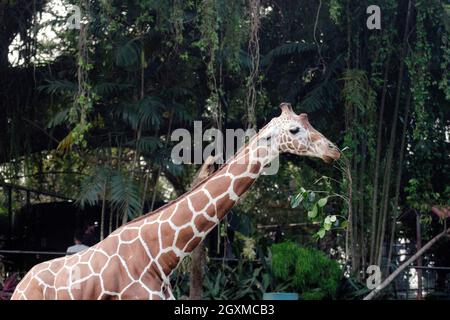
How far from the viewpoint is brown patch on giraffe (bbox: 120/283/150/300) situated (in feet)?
18.4

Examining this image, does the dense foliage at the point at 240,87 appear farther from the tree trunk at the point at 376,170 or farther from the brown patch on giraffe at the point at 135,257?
the brown patch on giraffe at the point at 135,257

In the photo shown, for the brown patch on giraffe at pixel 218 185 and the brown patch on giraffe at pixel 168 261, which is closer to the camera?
the brown patch on giraffe at pixel 168 261

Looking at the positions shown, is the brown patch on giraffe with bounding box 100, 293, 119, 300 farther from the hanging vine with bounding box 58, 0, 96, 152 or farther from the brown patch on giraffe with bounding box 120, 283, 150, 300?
the hanging vine with bounding box 58, 0, 96, 152

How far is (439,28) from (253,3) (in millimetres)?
2444

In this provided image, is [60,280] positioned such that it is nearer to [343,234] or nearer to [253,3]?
[253,3]

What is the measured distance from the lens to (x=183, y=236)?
5863 mm

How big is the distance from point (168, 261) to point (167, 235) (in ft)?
0.57

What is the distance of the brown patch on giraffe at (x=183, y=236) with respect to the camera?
5848 mm

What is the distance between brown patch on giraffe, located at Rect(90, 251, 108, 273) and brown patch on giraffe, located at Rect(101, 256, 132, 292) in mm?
46

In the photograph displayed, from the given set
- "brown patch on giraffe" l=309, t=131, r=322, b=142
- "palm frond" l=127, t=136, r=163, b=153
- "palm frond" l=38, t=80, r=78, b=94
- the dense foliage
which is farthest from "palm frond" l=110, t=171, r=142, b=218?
"brown patch on giraffe" l=309, t=131, r=322, b=142

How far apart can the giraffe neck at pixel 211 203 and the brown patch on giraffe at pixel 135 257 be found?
0.15m

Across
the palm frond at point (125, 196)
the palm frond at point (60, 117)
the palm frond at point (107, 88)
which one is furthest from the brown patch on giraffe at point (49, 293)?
the palm frond at point (107, 88)

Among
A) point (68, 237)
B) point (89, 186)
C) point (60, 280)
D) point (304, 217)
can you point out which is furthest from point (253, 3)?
point (304, 217)

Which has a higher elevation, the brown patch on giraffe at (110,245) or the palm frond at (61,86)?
the palm frond at (61,86)
